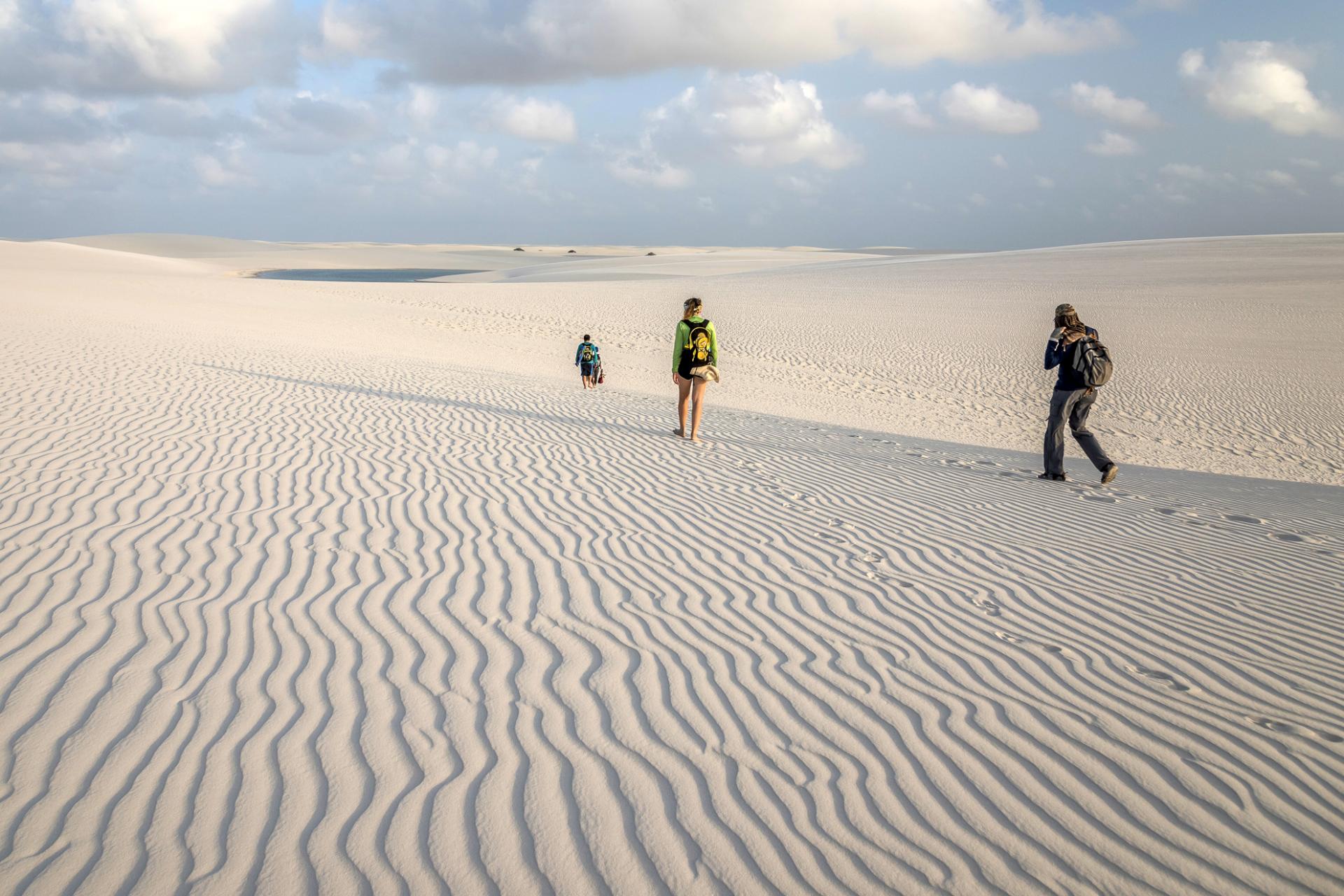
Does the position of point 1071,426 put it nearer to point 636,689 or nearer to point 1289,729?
point 1289,729

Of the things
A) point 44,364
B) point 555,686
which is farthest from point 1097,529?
point 44,364

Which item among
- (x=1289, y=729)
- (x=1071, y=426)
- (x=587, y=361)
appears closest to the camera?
(x=1289, y=729)

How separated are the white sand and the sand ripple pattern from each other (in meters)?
0.02

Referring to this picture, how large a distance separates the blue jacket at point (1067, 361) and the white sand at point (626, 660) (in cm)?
107

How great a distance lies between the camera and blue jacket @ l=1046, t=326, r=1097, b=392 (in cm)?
848

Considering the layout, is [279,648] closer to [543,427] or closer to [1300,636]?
[1300,636]

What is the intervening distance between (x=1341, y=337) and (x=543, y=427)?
22.1 meters

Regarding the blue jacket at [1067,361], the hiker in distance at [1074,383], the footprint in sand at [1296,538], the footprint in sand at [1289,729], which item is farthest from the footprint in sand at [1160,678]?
the blue jacket at [1067,361]

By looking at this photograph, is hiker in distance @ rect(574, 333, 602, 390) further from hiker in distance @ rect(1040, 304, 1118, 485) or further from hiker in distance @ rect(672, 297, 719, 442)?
hiker in distance @ rect(1040, 304, 1118, 485)

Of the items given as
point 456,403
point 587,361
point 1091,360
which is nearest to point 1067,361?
point 1091,360

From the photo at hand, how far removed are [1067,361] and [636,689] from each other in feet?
21.5

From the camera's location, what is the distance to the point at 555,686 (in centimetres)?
375

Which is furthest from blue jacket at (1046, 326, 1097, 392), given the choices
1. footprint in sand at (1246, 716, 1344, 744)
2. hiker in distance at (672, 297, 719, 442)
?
footprint in sand at (1246, 716, 1344, 744)

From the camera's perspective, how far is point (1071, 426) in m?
8.88
